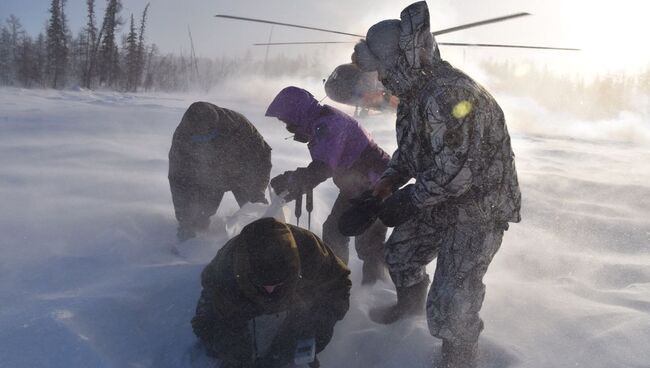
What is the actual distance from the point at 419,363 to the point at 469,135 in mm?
1153

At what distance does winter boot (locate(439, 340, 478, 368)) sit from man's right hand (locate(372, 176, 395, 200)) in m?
0.73

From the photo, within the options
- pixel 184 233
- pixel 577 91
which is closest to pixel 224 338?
pixel 184 233

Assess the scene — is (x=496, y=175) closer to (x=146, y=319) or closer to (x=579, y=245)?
(x=146, y=319)

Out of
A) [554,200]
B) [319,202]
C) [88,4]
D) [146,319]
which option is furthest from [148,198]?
[88,4]

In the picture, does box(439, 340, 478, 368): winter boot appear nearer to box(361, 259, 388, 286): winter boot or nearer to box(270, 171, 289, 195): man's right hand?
box(361, 259, 388, 286): winter boot

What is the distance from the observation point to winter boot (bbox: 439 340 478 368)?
1866 mm

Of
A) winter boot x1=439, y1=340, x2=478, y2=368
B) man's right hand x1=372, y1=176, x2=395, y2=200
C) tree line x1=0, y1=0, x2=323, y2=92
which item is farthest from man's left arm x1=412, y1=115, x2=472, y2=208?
tree line x1=0, y1=0, x2=323, y2=92

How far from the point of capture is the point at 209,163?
140 inches

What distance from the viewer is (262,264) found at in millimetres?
1512

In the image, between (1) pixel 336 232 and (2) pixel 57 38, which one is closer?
(1) pixel 336 232

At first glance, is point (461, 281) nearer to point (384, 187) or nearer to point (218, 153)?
point (384, 187)

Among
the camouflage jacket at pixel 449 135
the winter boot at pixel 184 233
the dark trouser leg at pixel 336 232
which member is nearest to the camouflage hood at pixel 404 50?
the camouflage jacket at pixel 449 135

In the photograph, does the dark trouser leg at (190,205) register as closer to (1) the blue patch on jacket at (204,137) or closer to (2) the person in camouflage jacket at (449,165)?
(1) the blue patch on jacket at (204,137)

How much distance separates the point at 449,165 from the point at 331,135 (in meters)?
1.22
